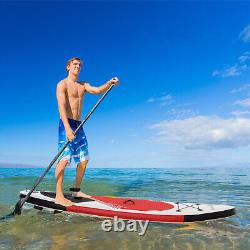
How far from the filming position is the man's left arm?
266 inches

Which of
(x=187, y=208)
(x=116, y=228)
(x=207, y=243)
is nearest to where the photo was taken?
(x=207, y=243)

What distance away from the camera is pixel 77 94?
7.11 meters

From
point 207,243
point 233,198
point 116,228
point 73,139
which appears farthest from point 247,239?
point 233,198

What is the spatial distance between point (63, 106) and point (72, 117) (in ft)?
1.21

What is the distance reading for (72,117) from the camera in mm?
7023

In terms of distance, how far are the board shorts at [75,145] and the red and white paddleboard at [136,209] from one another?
1.01 metres

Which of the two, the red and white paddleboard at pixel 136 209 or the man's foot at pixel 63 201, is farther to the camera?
the man's foot at pixel 63 201

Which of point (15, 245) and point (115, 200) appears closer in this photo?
point (15, 245)

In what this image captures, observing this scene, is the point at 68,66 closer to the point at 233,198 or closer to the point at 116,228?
the point at 116,228

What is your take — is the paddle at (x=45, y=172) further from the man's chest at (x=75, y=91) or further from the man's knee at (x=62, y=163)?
the man's chest at (x=75, y=91)

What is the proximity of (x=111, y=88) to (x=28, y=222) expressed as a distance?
3288mm

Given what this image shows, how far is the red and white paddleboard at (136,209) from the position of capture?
19.2 feet

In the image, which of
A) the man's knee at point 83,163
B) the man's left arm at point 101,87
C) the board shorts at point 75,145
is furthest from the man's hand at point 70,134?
the man's left arm at point 101,87

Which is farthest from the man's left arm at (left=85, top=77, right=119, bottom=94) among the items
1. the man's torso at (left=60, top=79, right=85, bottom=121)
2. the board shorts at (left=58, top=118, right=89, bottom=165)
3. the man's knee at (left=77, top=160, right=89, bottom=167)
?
the man's knee at (left=77, top=160, right=89, bottom=167)
